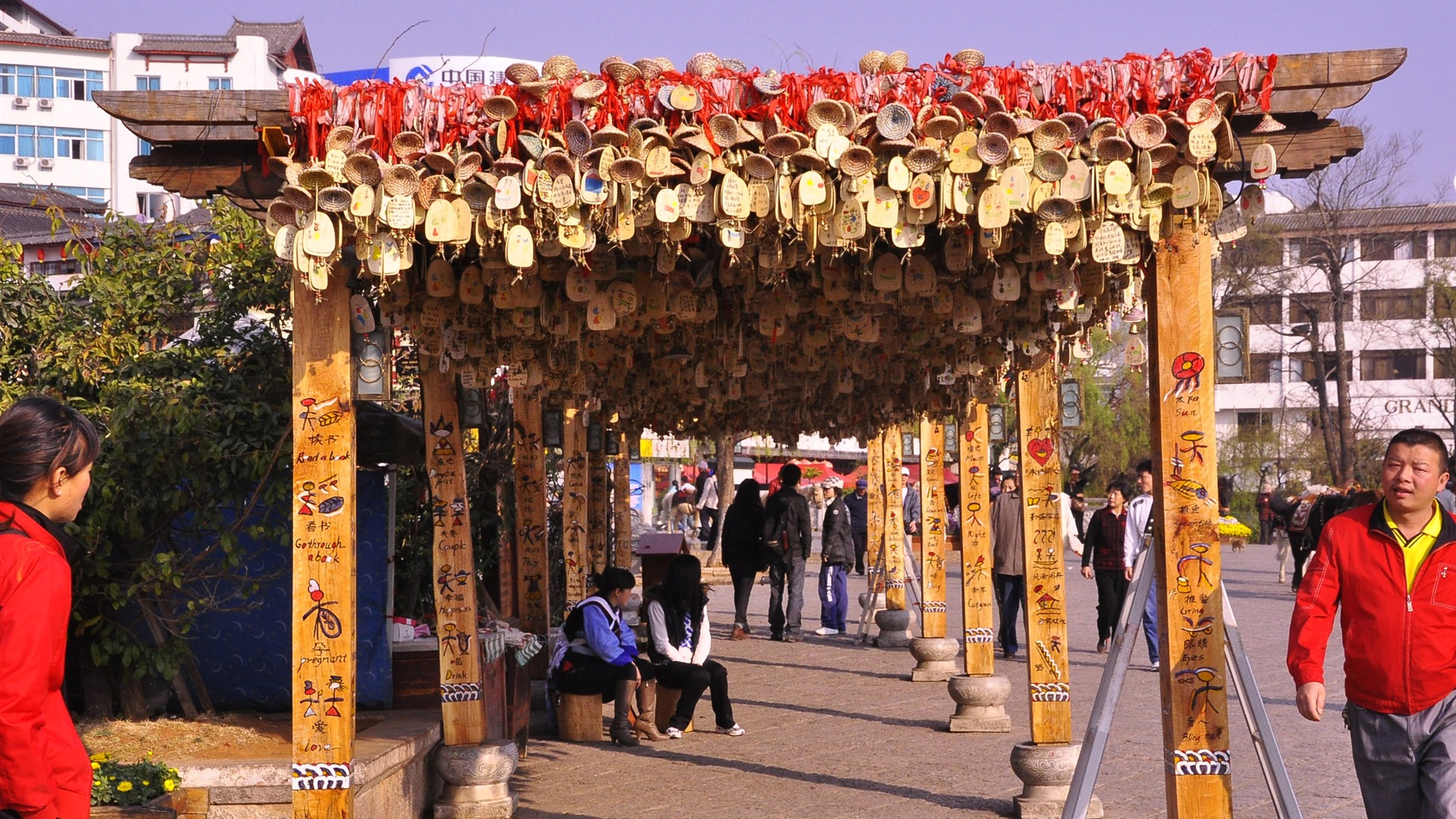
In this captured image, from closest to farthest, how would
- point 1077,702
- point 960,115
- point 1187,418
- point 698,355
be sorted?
point 960,115
point 1187,418
point 698,355
point 1077,702

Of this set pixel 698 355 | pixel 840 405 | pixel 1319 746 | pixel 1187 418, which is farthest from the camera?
pixel 840 405

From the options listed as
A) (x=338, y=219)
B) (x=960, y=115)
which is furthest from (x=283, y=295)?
(x=960, y=115)

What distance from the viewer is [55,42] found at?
5306 cm

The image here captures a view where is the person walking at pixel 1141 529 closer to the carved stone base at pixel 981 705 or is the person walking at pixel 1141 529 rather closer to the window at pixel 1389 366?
the carved stone base at pixel 981 705

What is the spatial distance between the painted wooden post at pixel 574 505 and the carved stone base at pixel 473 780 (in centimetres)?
425

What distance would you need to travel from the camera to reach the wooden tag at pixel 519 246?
178 inches

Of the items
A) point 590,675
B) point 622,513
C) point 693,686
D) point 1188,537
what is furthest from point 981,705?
point 622,513

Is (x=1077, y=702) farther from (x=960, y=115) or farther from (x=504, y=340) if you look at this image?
(x=960, y=115)

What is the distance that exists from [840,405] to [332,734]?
613cm

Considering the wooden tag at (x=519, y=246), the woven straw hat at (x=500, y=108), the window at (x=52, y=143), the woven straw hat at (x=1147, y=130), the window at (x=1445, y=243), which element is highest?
the window at (x=52, y=143)

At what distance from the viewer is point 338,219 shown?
4586 millimetres

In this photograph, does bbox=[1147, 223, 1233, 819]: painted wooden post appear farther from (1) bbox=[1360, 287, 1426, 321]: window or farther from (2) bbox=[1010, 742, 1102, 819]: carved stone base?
(1) bbox=[1360, 287, 1426, 321]: window

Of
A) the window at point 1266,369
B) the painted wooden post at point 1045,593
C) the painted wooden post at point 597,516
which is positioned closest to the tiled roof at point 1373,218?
the window at point 1266,369

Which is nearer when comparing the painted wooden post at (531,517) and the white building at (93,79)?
the painted wooden post at (531,517)
